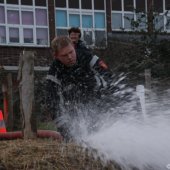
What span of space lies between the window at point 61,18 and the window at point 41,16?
1.60ft

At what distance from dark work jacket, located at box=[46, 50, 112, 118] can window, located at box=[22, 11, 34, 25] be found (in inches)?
766

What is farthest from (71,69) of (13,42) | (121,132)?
(13,42)

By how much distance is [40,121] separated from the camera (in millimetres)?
12008

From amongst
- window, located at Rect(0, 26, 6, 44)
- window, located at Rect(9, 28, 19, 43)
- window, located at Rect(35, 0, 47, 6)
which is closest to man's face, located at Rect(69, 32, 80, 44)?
window, located at Rect(0, 26, 6, 44)

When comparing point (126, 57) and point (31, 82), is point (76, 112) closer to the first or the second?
point (31, 82)

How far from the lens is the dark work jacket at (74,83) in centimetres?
536

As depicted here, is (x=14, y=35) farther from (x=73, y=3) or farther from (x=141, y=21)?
(x=141, y=21)

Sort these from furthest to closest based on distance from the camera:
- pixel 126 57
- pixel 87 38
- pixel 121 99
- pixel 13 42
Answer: pixel 13 42, pixel 87 38, pixel 126 57, pixel 121 99

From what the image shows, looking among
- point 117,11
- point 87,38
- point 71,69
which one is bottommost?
point 71,69

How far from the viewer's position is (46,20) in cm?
2512

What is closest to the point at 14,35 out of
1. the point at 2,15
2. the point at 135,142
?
the point at 2,15

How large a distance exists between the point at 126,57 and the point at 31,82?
893 cm

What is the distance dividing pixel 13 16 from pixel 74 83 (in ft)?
64.3

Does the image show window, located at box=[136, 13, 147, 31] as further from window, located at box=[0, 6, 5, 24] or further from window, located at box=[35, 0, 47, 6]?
window, located at box=[35, 0, 47, 6]
